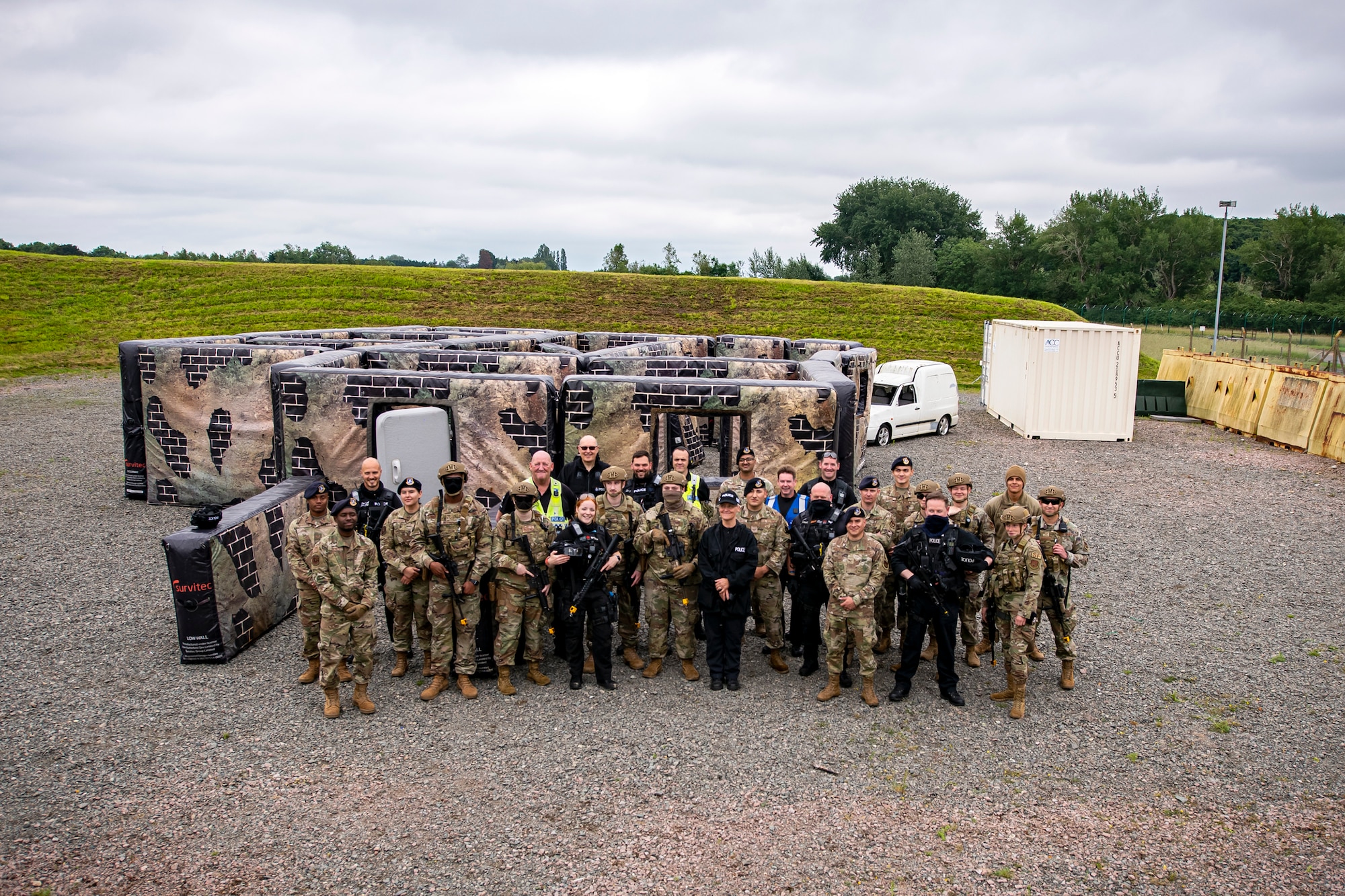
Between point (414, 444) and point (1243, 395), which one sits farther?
point (1243, 395)

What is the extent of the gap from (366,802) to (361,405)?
20.7 feet

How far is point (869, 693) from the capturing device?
7230 millimetres

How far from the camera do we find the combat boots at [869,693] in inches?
284

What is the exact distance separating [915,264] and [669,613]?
185ft

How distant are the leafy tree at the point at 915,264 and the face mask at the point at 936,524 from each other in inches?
2152

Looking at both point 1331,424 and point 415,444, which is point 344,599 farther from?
point 1331,424

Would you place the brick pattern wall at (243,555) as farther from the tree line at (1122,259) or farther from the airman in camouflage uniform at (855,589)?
the tree line at (1122,259)

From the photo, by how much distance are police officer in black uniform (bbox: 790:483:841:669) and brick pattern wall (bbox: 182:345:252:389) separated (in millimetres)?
10069

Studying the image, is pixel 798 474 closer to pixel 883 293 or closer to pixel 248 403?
pixel 248 403

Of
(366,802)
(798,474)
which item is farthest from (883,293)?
(366,802)

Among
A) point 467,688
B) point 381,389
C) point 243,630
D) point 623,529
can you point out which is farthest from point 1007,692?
point 381,389

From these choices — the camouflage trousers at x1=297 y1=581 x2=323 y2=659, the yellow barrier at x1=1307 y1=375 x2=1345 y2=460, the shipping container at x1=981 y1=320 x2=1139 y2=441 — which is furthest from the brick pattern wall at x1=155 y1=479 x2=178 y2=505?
the yellow barrier at x1=1307 y1=375 x2=1345 y2=460

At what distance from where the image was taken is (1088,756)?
21.2 ft

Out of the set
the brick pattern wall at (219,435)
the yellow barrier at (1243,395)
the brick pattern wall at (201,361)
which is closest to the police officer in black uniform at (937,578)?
the brick pattern wall at (219,435)
